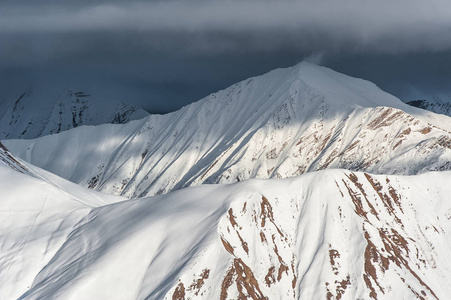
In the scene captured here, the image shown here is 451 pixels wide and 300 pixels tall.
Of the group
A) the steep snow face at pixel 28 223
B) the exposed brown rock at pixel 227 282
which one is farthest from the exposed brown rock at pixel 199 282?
the steep snow face at pixel 28 223

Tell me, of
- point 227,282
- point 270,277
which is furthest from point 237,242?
point 227,282

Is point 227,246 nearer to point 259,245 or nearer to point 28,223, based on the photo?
point 259,245

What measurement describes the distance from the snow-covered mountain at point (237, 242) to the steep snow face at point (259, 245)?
0.64 ft

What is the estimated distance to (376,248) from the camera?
161 meters

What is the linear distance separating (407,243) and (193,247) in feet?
129

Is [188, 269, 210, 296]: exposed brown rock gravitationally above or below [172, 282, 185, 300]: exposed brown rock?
above

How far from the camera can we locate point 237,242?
15150 centimetres

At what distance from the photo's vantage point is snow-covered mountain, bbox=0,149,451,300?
145625 mm

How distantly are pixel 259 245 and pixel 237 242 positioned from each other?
4.30m

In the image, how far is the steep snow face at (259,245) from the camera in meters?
145

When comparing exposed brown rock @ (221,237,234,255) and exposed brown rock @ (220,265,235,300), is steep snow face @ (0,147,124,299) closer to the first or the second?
exposed brown rock @ (221,237,234,255)

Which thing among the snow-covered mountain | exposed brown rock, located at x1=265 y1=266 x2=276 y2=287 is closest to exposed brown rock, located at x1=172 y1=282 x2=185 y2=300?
the snow-covered mountain

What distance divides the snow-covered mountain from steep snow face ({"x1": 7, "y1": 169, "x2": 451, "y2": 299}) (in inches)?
7.7

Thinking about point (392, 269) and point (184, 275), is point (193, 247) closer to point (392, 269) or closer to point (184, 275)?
point (184, 275)
